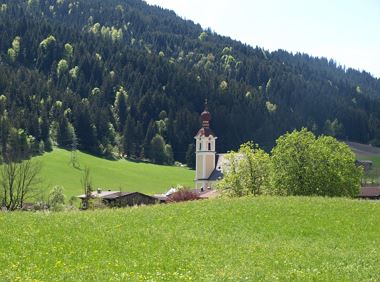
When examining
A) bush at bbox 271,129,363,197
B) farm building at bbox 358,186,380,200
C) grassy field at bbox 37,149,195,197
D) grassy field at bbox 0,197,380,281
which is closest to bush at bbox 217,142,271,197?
bush at bbox 271,129,363,197

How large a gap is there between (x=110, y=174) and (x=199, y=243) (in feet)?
432

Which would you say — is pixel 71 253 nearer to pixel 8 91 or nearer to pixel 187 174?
pixel 187 174

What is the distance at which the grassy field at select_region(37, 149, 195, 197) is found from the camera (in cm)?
14288

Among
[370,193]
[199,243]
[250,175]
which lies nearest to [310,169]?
[250,175]

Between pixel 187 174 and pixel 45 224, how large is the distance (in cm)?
14527

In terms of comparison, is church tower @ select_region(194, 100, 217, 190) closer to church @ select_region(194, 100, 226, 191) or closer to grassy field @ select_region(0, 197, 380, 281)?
church @ select_region(194, 100, 226, 191)

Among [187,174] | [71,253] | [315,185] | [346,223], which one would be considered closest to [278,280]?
[71,253]

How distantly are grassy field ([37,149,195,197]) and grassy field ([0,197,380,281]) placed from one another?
9526 centimetres

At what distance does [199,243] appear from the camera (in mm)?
26734

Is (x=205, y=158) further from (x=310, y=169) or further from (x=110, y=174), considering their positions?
(x=310, y=169)

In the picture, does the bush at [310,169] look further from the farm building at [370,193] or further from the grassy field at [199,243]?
the farm building at [370,193]

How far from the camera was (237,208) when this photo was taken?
39.3 m

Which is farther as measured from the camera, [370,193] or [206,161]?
[206,161]

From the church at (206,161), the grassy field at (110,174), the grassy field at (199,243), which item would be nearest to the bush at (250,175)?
the grassy field at (199,243)
